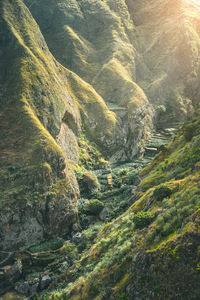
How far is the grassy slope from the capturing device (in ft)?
56.0

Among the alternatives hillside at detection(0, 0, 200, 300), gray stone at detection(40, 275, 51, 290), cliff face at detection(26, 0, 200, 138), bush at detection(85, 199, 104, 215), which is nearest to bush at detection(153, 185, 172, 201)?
hillside at detection(0, 0, 200, 300)

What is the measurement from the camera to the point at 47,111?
66500mm

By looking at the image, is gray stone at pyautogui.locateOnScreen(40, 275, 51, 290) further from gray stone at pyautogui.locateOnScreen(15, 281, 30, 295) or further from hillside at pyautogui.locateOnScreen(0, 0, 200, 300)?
gray stone at pyautogui.locateOnScreen(15, 281, 30, 295)

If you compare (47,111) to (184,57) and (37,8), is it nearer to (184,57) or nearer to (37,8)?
(184,57)

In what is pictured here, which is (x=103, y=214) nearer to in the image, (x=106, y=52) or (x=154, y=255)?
(x=154, y=255)

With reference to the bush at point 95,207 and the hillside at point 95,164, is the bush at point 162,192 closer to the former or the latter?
the hillside at point 95,164

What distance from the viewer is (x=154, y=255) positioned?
19234 millimetres

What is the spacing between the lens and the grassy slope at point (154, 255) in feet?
56.0

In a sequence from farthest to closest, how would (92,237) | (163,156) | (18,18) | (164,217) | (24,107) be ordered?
(18,18)
(24,107)
(163,156)
(92,237)
(164,217)

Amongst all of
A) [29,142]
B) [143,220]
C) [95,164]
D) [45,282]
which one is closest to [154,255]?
[143,220]

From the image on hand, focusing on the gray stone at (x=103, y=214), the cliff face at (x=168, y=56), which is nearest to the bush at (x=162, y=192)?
the gray stone at (x=103, y=214)

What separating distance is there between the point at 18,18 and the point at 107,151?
183 feet

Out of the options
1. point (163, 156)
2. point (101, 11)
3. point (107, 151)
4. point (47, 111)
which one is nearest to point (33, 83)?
point (47, 111)

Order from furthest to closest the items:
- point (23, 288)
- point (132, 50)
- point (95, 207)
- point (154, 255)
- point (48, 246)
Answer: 1. point (132, 50)
2. point (95, 207)
3. point (48, 246)
4. point (23, 288)
5. point (154, 255)
